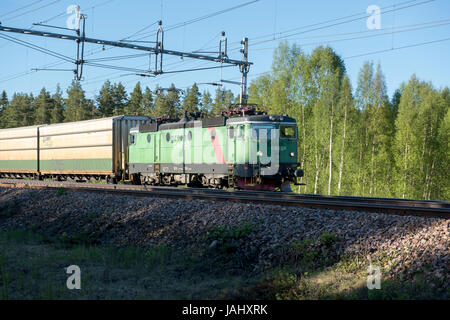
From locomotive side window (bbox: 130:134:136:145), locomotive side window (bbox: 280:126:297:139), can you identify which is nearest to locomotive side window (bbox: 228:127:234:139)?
locomotive side window (bbox: 280:126:297:139)

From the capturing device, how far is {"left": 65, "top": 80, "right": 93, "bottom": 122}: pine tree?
2790 inches

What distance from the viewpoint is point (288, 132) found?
18688 mm

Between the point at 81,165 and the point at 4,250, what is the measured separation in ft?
59.3

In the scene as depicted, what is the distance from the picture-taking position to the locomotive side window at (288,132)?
18406 mm

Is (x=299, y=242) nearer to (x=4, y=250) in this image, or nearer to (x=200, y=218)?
(x=200, y=218)

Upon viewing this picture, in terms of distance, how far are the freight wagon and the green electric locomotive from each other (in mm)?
4583

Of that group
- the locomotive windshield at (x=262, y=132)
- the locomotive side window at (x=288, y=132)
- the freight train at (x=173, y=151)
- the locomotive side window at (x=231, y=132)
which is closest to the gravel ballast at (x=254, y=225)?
the freight train at (x=173, y=151)

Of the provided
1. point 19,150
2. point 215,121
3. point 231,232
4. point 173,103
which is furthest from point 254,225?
point 173,103

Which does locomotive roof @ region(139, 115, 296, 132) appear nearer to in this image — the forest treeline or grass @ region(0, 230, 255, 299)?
grass @ region(0, 230, 255, 299)

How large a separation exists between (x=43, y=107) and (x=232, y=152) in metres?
69.1

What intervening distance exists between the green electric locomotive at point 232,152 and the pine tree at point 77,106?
5240 cm

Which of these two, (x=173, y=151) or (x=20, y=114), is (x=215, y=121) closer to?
(x=173, y=151)

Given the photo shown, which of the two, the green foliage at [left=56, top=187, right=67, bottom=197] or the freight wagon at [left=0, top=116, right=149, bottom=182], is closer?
the green foliage at [left=56, top=187, right=67, bottom=197]
